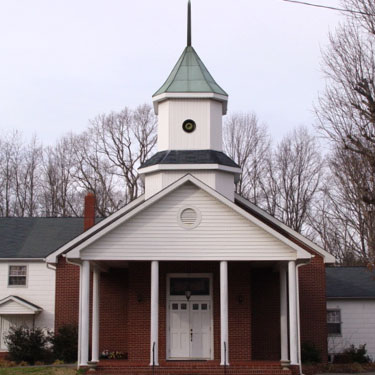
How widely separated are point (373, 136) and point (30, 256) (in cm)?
1750

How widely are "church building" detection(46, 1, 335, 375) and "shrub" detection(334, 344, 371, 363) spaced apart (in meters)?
2.16

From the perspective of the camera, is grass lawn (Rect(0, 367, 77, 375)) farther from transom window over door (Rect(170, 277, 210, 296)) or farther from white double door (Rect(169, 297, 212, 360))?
transom window over door (Rect(170, 277, 210, 296))

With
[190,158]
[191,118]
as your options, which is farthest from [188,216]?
[191,118]

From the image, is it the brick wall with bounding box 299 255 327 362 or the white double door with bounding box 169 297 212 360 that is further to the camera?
the brick wall with bounding box 299 255 327 362

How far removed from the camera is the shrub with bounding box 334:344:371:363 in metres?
27.9

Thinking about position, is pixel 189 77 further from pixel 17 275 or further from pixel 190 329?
pixel 17 275

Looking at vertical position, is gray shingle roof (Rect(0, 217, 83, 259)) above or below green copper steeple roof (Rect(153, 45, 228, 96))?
below

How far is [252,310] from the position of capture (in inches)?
1031

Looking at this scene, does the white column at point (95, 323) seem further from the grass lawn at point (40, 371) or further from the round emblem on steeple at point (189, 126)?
the round emblem on steeple at point (189, 126)

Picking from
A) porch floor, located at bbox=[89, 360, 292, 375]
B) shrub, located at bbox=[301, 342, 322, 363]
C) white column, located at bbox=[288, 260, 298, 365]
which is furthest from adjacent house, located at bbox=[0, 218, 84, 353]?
white column, located at bbox=[288, 260, 298, 365]

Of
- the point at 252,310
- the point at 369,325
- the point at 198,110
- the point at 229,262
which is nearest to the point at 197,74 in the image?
the point at 198,110

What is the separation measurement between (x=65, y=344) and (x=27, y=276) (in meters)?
5.06

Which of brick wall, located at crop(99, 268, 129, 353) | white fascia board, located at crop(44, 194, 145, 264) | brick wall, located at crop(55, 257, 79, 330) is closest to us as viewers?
white fascia board, located at crop(44, 194, 145, 264)

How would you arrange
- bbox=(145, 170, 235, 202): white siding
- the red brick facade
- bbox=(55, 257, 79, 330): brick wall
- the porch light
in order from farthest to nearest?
bbox=(55, 257, 79, 330): brick wall
bbox=(145, 170, 235, 202): white siding
the porch light
the red brick facade
